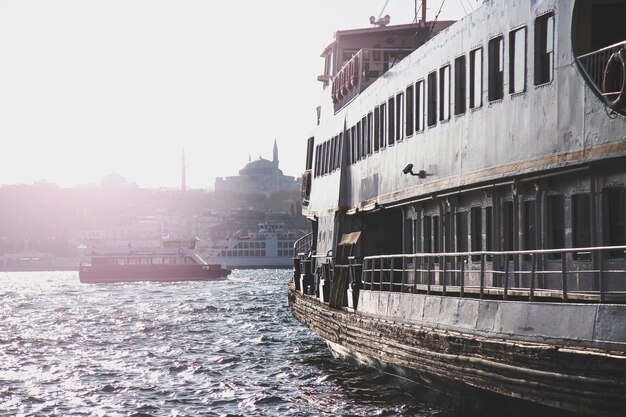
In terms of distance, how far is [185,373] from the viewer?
26969mm

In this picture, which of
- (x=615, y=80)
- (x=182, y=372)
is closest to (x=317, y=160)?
(x=182, y=372)

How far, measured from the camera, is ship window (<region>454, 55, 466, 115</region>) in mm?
19125

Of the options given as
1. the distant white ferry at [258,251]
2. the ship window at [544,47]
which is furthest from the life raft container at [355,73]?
the distant white ferry at [258,251]

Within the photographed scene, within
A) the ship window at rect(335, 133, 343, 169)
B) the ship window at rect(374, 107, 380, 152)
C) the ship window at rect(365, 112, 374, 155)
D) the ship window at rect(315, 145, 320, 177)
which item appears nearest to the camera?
the ship window at rect(374, 107, 380, 152)

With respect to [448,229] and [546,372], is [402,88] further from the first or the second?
[546,372]

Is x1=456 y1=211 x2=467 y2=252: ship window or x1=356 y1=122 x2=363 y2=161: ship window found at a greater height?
x1=356 y1=122 x2=363 y2=161: ship window

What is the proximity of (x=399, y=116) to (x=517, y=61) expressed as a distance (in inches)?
274

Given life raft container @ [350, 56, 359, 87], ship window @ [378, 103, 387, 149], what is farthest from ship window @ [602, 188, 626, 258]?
life raft container @ [350, 56, 359, 87]

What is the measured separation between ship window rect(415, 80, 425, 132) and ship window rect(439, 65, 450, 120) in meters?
1.16

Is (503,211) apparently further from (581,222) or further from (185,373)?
(185,373)

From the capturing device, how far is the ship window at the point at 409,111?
22328 millimetres

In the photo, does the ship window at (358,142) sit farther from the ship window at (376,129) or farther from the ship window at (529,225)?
the ship window at (529,225)

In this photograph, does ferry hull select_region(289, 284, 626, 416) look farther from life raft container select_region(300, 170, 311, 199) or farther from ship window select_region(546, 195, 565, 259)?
life raft container select_region(300, 170, 311, 199)

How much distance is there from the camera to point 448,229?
803 inches
